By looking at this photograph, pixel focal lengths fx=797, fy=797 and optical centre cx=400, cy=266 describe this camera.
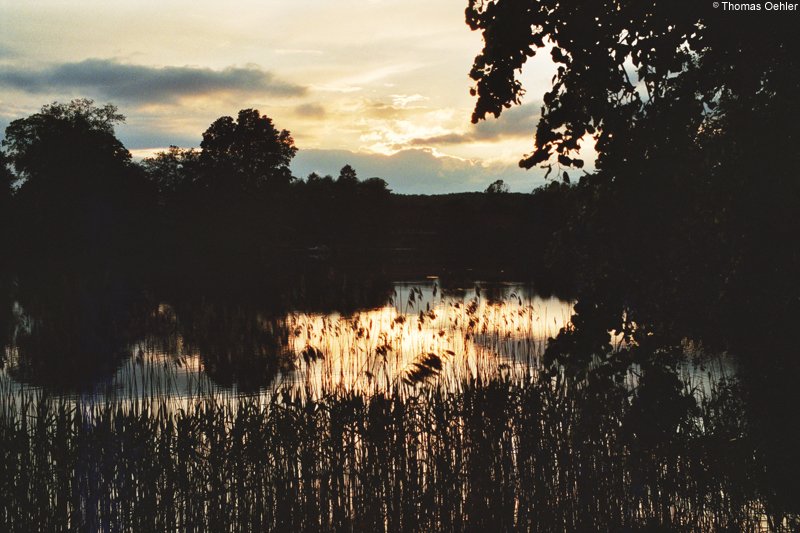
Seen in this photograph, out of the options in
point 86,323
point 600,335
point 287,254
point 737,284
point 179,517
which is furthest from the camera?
point 287,254

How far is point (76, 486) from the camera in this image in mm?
9195

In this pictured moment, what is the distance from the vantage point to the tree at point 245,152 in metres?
87.9

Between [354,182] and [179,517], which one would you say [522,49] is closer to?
[179,517]

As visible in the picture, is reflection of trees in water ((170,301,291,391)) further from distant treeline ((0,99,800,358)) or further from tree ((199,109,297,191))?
tree ((199,109,297,191))

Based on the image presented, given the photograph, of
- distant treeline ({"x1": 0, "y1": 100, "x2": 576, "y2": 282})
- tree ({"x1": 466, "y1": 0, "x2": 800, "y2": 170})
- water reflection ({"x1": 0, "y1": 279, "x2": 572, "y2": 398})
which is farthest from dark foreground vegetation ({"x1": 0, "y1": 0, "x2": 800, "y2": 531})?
distant treeline ({"x1": 0, "y1": 100, "x2": 576, "y2": 282})

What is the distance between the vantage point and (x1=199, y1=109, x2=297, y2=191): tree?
8794 centimetres

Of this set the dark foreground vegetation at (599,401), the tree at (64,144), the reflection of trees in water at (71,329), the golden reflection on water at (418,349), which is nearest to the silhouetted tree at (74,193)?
the tree at (64,144)

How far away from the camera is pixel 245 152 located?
3553 inches

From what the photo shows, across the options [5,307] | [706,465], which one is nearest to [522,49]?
[706,465]

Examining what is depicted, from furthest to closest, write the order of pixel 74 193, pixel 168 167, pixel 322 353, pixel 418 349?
pixel 168 167
pixel 74 193
pixel 418 349
pixel 322 353

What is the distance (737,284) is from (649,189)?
1117 millimetres

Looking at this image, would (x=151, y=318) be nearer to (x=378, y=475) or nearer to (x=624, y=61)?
(x=378, y=475)

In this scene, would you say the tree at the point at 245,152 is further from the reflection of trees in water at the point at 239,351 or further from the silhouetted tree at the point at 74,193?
the reflection of trees in water at the point at 239,351

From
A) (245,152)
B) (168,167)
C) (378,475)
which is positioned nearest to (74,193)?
(245,152)
